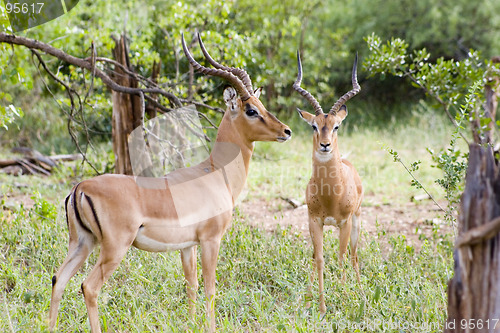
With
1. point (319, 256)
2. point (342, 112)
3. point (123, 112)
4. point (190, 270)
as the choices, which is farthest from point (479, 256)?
point (123, 112)

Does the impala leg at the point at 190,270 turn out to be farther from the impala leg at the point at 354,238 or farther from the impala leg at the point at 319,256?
the impala leg at the point at 354,238

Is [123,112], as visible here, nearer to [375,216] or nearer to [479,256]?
[375,216]

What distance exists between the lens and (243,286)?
13.2 feet

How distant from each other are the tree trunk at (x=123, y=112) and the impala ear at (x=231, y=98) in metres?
2.59

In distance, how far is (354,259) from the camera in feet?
13.6

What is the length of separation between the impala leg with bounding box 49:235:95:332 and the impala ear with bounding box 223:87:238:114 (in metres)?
1.20

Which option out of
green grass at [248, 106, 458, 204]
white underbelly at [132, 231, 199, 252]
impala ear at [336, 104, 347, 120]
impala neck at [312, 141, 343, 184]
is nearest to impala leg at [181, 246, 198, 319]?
white underbelly at [132, 231, 199, 252]

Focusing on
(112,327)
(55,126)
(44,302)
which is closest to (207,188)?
(112,327)

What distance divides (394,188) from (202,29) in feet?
11.3

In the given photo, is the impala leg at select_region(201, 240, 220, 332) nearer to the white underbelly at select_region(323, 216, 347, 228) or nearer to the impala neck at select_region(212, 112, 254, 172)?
the impala neck at select_region(212, 112, 254, 172)

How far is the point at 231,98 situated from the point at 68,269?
1446 millimetres

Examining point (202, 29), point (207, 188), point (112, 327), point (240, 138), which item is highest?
point (202, 29)

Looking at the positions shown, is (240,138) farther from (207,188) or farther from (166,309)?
(166,309)

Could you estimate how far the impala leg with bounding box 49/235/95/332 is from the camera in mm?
3016
